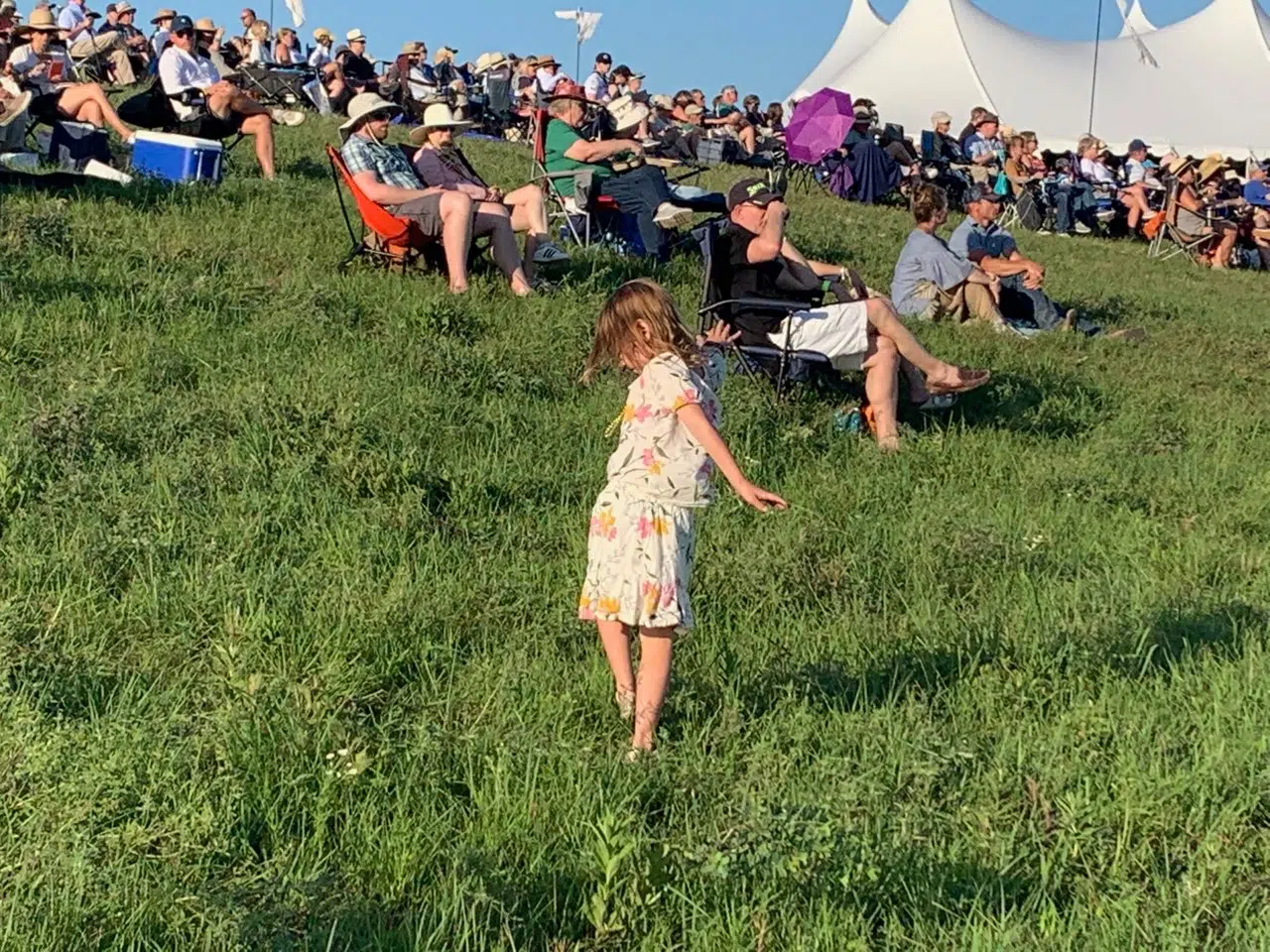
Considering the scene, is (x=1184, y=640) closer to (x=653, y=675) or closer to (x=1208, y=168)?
(x=653, y=675)

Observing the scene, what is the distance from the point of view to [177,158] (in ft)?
32.0

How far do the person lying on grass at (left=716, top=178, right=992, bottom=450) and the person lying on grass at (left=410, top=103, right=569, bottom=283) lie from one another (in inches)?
53.4

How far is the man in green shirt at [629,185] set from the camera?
32.9ft

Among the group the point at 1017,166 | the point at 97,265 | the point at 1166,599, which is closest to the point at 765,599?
the point at 1166,599

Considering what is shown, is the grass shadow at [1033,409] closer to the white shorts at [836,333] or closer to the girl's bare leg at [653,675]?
the white shorts at [836,333]

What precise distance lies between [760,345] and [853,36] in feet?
117

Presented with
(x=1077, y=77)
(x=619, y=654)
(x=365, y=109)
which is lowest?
(x=619, y=654)

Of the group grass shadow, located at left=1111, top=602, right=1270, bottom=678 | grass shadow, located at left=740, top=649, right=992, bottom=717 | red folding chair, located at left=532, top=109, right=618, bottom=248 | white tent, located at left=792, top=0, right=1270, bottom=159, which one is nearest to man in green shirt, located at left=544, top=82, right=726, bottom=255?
red folding chair, located at left=532, top=109, right=618, bottom=248

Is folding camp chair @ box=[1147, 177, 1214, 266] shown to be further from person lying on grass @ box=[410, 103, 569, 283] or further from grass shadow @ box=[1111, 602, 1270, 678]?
grass shadow @ box=[1111, 602, 1270, 678]

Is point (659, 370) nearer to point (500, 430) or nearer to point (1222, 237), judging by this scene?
point (500, 430)

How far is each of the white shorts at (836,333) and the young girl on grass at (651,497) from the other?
131 inches

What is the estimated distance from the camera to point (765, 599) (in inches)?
184

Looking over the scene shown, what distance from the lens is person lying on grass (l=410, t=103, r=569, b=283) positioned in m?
8.63

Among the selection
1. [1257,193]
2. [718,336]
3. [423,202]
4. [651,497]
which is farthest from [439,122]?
[1257,193]
